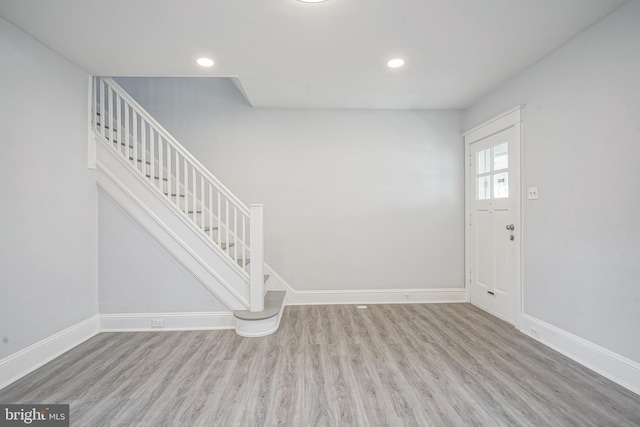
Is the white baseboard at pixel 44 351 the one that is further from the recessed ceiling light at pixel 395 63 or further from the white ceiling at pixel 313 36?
the recessed ceiling light at pixel 395 63

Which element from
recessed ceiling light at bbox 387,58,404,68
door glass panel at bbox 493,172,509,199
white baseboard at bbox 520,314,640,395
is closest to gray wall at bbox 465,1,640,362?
white baseboard at bbox 520,314,640,395

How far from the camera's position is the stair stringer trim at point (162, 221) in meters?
2.94

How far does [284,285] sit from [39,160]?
8.73 ft

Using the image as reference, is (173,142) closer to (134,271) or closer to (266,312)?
(134,271)

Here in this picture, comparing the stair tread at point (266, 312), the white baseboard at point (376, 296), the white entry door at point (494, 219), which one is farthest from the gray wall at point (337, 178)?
the stair tread at point (266, 312)

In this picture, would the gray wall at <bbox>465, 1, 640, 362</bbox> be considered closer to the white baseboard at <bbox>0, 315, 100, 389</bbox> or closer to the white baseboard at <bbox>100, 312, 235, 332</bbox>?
the white baseboard at <bbox>100, 312, 235, 332</bbox>

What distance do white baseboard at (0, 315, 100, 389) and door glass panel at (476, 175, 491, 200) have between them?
4391 mm

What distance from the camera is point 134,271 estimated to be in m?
2.98

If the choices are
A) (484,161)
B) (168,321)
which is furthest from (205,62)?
(484,161)

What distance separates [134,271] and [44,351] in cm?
88

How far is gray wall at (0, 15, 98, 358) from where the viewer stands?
2.09 m

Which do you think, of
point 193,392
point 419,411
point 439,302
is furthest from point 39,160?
point 439,302

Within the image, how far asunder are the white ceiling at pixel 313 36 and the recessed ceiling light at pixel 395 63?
75mm

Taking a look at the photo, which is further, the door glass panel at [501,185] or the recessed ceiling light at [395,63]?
the door glass panel at [501,185]
